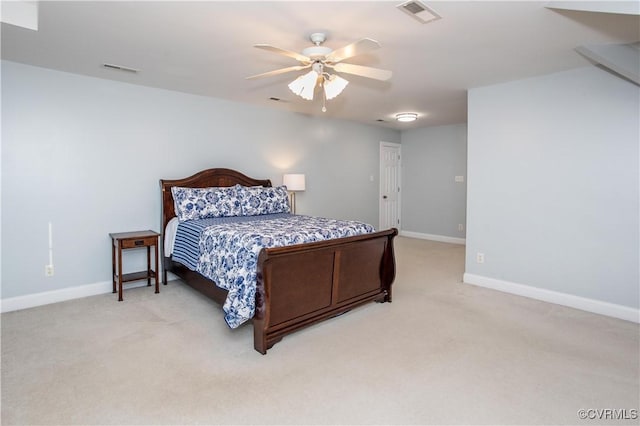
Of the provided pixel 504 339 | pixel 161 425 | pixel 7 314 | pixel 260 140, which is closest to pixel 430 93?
pixel 260 140

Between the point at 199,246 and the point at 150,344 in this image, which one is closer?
the point at 150,344

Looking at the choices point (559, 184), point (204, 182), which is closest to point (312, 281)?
point (204, 182)

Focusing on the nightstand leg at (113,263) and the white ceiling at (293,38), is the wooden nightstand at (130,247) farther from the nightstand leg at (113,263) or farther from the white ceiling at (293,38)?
the white ceiling at (293,38)

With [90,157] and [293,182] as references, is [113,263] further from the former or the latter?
[293,182]

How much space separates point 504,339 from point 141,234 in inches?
145

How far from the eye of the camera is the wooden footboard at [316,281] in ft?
8.41

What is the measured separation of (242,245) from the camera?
2807 millimetres

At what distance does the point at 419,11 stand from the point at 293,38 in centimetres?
96

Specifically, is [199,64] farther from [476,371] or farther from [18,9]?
[476,371]

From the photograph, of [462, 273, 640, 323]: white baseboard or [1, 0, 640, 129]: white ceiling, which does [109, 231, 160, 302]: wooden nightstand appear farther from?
[462, 273, 640, 323]: white baseboard

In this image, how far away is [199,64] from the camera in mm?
3334

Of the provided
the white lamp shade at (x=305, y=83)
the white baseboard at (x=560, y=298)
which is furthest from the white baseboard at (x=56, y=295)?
the white baseboard at (x=560, y=298)

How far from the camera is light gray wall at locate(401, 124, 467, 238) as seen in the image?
22.1ft

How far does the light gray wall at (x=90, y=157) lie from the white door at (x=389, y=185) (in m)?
2.91
